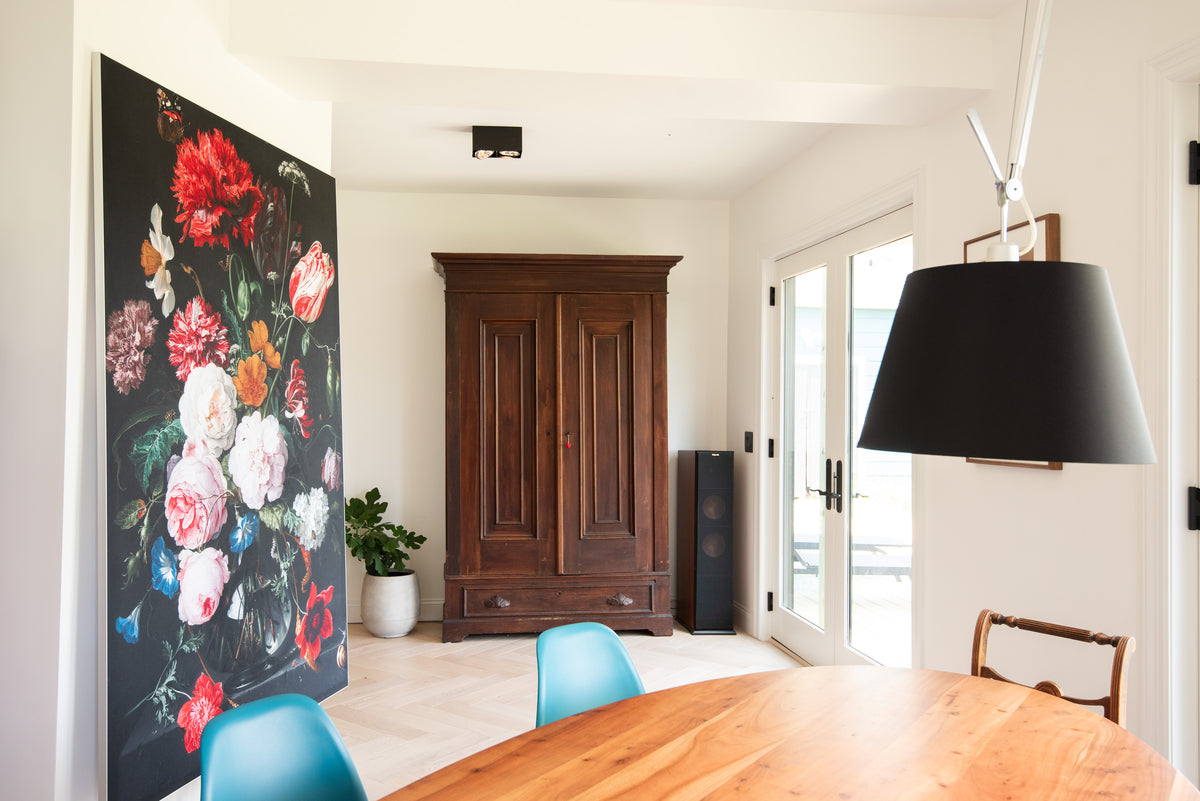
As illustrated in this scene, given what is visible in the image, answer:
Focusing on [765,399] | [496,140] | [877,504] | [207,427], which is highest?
[496,140]

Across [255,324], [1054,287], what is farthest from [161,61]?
[1054,287]

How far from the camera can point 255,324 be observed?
97.0 inches

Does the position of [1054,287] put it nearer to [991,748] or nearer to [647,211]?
[991,748]

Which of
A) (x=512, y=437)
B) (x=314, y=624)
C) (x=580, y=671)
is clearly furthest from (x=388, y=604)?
(x=580, y=671)

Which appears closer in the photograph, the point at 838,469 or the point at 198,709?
the point at 198,709

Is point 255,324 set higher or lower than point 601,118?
lower

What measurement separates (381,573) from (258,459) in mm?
2350

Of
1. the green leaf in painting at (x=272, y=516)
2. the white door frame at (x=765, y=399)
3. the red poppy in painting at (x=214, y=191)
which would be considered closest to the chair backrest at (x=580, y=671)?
the green leaf in painting at (x=272, y=516)

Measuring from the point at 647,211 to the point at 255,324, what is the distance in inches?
126

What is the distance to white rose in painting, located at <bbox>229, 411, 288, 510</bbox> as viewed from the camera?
2367mm

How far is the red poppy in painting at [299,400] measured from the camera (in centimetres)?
265

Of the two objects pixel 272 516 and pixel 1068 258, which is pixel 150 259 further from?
pixel 1068 258

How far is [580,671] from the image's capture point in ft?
6.48

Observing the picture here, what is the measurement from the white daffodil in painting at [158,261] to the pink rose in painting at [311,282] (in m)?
0.61
